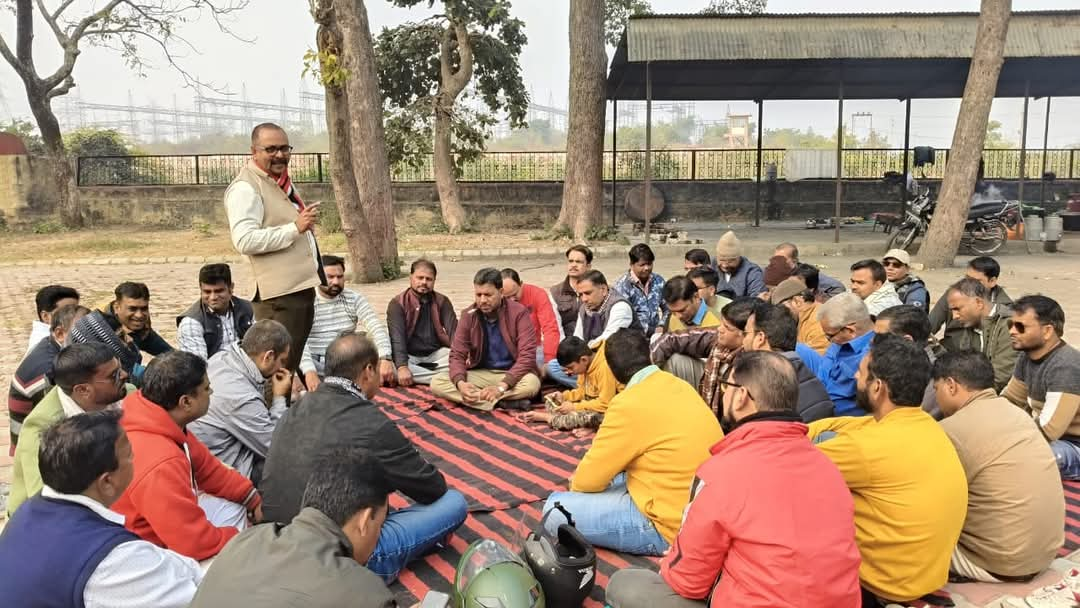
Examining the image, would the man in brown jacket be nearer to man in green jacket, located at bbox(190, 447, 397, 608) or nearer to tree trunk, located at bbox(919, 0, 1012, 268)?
man in green jacket, located at bbox(190, 447, 397, 608)

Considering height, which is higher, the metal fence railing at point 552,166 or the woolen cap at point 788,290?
the metal fence railing at point 552,166

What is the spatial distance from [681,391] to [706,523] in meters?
1.03

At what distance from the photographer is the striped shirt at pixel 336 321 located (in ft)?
20.6

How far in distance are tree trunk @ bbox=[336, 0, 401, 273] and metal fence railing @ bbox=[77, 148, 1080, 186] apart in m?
9.17

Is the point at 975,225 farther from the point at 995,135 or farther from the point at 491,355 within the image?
the point at 995,135

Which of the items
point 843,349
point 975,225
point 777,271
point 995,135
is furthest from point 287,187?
point 995,135

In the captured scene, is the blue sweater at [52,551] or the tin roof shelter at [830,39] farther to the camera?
the tin roof shelter at [830,39]

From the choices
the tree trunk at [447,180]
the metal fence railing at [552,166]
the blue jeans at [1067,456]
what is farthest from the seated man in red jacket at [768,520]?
the metal fence railing at [552,166]

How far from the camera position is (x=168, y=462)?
9.86ft

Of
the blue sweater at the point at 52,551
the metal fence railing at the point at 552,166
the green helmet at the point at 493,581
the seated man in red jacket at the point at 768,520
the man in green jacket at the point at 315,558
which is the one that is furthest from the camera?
the metal fence railing at the point at 552,166

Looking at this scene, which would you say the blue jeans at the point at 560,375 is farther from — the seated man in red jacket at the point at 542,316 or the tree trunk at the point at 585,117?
the tree trunk at the point at 585,117

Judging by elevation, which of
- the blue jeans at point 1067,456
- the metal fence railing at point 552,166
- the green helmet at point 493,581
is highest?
the metal fence railing at point 552,166

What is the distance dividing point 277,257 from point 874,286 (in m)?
3.94

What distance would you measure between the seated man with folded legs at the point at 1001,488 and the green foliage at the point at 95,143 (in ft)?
87.5
